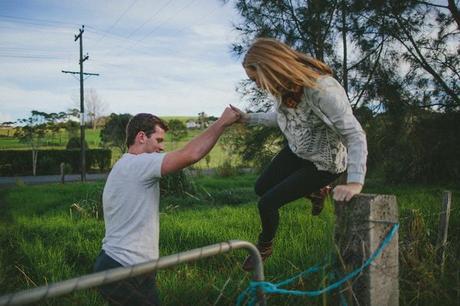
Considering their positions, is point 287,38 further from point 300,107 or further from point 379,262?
point 379,262

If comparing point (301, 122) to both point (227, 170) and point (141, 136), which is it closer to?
point (141, 136)

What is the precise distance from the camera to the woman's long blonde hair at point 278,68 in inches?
89.9

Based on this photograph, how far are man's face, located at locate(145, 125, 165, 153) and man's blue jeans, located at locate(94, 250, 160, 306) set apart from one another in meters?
0.59

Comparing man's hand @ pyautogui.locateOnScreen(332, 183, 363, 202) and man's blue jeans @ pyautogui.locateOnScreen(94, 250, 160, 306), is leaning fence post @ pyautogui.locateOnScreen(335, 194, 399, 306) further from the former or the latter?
man's blue jeans @ pyautogui.locateOnScreen(94, 250, 160, 306)

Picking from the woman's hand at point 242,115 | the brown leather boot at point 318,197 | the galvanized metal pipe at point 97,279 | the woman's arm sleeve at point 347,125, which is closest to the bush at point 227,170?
the brown leather boot at point 318,197

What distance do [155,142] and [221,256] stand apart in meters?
2.02

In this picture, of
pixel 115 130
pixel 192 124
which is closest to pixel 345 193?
pixel 115 130

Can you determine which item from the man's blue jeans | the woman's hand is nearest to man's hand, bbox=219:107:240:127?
the woman's hand

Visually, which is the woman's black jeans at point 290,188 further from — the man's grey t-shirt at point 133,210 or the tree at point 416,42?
the tree at point 416,42

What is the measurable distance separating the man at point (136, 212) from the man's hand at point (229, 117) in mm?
128

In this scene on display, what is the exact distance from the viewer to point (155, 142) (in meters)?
2.35

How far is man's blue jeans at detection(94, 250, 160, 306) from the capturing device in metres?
2.00

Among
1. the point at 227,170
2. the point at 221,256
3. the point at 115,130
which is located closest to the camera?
the point at 221,256

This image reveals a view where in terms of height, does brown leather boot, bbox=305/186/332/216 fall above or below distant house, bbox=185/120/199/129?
below
